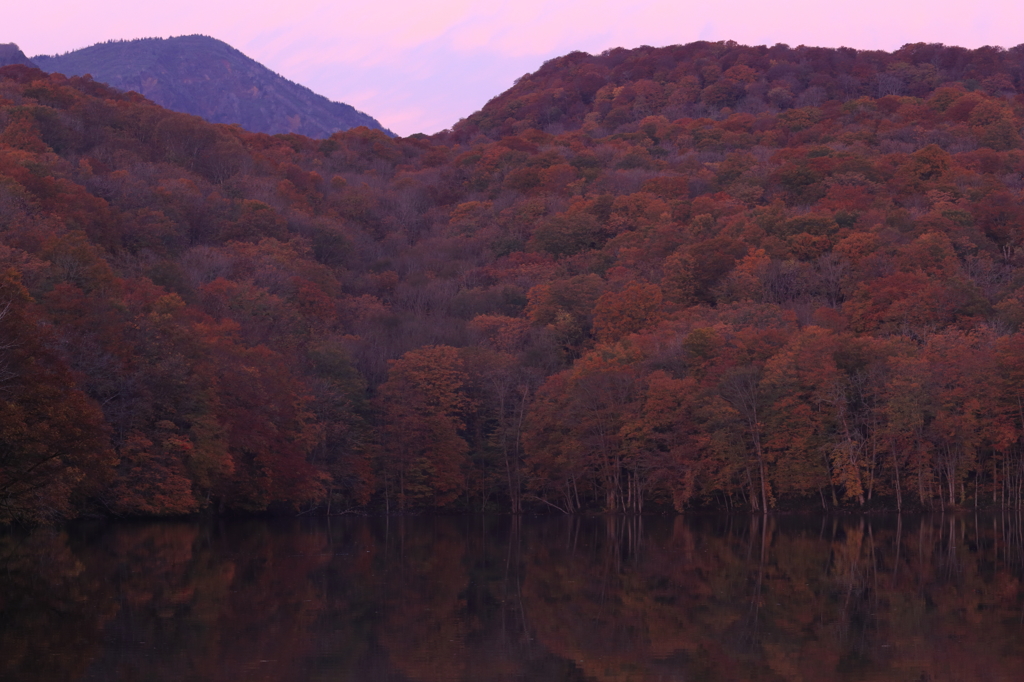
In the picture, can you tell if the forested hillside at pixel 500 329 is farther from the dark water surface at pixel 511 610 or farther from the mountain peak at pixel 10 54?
the mountain peak at pixel 10 54

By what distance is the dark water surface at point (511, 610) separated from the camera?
13820 mm

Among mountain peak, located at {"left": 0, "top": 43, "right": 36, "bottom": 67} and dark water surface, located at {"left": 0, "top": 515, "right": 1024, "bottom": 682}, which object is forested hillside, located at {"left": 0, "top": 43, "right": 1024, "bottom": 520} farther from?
mountain peak, located at {"left": 0, "top": 43, "right": 36, "bottom": 67}

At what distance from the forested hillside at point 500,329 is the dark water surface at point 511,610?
7918 mm

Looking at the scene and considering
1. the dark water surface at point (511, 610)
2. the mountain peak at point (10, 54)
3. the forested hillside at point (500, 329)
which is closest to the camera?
the dark water surface at point (511, 610)

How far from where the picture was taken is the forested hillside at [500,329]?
42.6m

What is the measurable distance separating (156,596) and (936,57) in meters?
148

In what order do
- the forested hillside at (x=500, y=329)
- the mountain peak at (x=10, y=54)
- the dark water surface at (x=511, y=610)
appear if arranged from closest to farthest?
the dark water surface at (x=511, y=610), the forested hillside at (x=500, y=329), the mountain peak at (x=10, y=54)

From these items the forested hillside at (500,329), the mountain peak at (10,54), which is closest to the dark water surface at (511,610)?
the forested hillside at (500,329)

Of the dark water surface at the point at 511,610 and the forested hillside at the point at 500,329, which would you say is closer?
the dark water surface at the point at 511,610

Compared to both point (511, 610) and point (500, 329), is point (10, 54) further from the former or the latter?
point (511, 610)

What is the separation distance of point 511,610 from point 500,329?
1983 inches

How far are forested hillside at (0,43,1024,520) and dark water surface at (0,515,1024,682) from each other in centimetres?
792

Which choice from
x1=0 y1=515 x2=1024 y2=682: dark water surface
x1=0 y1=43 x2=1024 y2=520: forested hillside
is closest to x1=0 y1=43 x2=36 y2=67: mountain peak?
x1=0 y1=43 x2=1024 y2=520: forested hillside

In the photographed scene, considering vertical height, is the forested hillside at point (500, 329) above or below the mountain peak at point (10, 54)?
below
